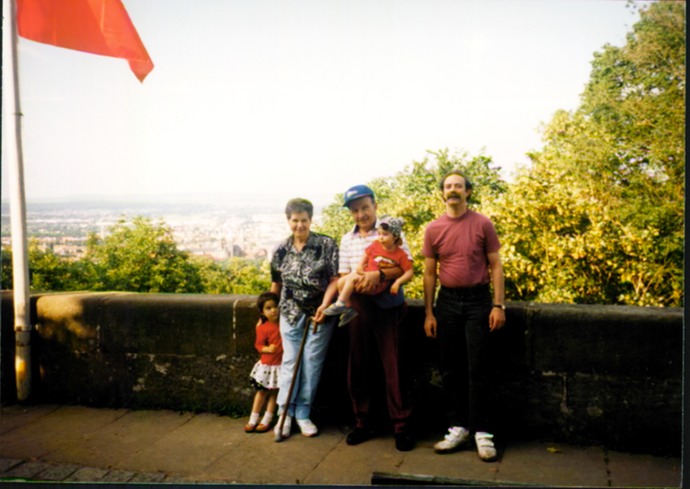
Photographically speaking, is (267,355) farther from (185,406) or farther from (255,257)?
(255,257)

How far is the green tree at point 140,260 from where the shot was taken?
531 cm

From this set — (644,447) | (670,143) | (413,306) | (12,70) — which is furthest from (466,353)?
(670,143)

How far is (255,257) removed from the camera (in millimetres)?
4844

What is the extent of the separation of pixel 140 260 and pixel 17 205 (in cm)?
142

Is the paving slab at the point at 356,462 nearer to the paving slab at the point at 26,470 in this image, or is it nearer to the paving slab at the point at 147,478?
the paving slab at the point at 147,478

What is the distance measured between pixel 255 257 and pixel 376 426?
1832 millimetres

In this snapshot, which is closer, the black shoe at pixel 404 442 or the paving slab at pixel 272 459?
the paving slab at pixel 272 459

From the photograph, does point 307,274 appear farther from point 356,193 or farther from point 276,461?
point 276,461

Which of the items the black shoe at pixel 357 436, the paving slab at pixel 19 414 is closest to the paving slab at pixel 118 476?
the paving slab at pixel 19 414

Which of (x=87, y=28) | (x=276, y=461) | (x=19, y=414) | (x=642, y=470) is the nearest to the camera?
(x=642, y=470)

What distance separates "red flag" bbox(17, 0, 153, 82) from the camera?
431cm

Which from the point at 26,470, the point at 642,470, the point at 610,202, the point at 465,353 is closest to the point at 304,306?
the point at 465,353

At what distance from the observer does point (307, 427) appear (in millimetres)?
3658

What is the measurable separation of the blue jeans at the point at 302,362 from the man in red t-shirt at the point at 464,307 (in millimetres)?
762
